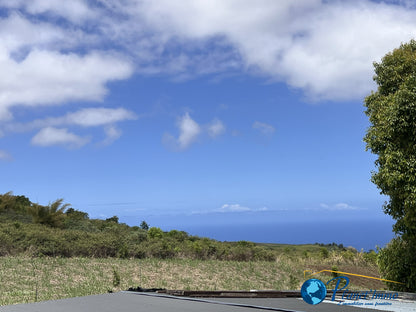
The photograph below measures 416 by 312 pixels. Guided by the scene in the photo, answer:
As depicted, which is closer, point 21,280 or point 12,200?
point 21,280

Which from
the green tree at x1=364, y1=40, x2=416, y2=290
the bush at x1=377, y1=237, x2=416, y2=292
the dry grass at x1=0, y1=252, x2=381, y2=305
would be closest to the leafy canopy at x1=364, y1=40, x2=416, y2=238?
the green tree at x1=364, y1=40, x2=416, y2=290

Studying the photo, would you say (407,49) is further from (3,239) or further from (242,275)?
(3,239)

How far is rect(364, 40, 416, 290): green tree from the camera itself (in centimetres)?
1052

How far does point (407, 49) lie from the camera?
516 inches

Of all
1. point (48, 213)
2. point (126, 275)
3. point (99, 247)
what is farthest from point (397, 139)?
point (48, 213)

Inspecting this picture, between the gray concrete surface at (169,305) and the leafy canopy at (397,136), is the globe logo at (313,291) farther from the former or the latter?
the leafy canopy at (397,136)

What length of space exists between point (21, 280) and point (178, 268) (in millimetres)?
5939

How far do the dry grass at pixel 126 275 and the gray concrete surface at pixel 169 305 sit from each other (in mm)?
4263

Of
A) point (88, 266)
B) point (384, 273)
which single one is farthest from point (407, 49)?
point (88, 266)

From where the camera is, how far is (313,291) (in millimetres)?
5852

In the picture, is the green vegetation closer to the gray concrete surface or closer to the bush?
the bush

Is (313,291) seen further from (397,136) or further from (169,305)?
(397,136)

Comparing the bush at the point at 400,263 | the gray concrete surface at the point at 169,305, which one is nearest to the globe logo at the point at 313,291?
the gray concrete surface at the point at 169,305

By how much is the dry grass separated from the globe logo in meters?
7.21
